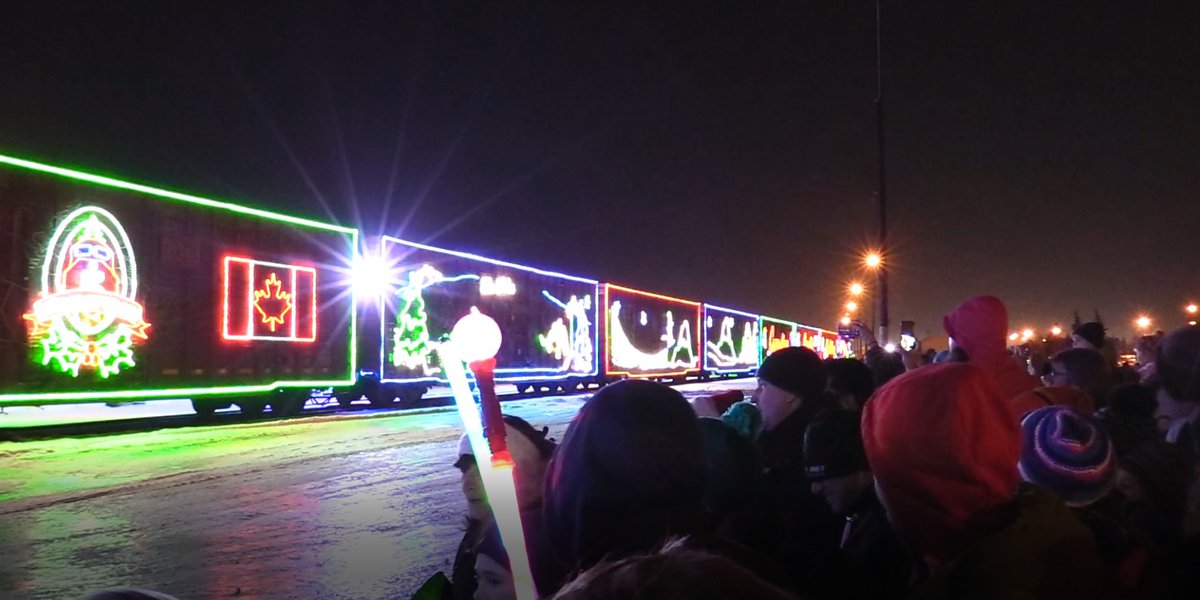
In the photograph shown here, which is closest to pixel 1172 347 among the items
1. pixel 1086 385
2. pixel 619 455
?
pixel 1086 385

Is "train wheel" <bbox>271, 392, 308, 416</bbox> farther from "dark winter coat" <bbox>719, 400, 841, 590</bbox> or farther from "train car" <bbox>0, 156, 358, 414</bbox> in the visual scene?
"dark winter coat" <bbox>719, 400, 841, 590</bbox>

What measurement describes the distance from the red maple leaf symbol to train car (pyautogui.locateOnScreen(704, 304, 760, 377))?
2469 cm

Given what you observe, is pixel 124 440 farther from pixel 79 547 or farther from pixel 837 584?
pixel 837 584

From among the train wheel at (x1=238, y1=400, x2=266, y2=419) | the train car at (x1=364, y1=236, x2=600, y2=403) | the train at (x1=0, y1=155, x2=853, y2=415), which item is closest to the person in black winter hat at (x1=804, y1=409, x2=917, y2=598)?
the train at (x1=0, y1=155, x2=853, y2=415)

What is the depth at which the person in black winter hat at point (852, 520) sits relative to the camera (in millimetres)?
2232

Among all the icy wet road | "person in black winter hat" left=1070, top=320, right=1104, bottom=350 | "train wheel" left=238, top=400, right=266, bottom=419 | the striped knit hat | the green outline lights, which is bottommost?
the icy wet road

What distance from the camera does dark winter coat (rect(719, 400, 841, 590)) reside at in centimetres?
276

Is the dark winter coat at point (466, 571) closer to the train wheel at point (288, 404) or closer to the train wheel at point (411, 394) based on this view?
the train wheel at point (288, 404)

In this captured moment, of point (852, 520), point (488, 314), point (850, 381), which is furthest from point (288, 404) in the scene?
point (852, 520)

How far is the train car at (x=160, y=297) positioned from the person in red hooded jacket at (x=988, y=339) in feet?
45.2

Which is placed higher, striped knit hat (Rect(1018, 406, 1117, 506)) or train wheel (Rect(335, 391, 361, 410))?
striped knit hat (Rect(1018, 406, 1117, 506))

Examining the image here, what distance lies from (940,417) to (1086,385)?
3.85 metres

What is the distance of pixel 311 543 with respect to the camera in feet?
23.7

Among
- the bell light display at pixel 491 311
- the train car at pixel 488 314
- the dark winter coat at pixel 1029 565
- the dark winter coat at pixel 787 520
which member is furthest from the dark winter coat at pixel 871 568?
the bell light display at pixel 491 311
